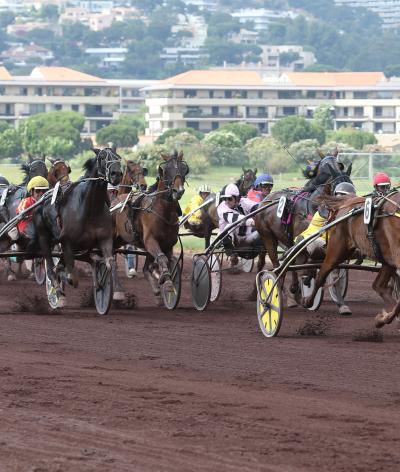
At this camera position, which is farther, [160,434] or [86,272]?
[86,272]

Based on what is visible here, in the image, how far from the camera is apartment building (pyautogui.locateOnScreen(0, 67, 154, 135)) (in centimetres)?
14425

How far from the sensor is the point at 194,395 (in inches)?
364

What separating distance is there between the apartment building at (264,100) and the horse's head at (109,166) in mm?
116689

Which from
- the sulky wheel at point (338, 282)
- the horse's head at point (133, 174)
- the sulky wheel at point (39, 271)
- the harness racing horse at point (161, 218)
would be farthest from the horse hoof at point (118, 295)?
the sulky wheel at point (39, 271)

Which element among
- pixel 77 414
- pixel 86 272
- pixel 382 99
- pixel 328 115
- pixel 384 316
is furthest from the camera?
pixel 382 99

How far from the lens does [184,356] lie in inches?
450

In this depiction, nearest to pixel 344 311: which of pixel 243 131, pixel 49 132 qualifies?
pixel 243 131

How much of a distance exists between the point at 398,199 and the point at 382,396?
347 centimetres

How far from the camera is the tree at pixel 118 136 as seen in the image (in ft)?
360

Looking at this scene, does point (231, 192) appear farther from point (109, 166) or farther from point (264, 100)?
→ point (264, 100)

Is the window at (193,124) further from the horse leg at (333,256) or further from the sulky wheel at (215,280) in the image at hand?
the horse leg at (333,256)

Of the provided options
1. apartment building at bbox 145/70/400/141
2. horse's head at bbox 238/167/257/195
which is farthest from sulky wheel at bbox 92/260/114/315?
apartment building at bbox 145/70/400/141

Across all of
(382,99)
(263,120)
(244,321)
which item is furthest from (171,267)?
(382,99)

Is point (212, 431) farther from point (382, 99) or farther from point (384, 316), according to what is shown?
point (382, 99)
